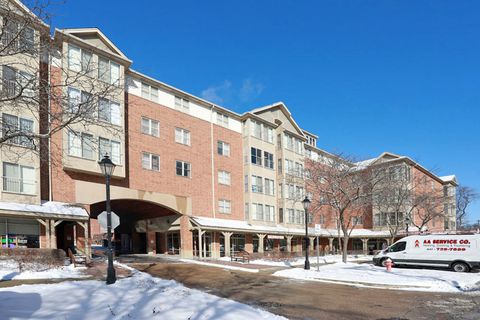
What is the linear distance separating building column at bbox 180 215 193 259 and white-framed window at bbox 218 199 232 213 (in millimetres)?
4947

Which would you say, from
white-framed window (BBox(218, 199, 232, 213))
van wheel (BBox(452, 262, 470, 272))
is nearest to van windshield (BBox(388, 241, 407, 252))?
van wheel (BBox(452, 262, 470, 272))

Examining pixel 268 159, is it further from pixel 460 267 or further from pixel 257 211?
pixel 460 267

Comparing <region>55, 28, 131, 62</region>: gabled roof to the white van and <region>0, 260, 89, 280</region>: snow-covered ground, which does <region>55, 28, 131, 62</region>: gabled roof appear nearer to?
<region>0, 260, 89, 280</region>: snow-covered ground

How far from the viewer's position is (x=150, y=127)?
34.0 metres

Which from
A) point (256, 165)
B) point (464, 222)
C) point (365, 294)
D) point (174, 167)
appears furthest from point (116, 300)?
point (464, 222)

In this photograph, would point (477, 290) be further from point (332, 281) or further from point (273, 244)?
point (273, 244)

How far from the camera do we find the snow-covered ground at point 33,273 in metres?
16.4

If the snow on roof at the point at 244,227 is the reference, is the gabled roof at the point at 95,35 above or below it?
above

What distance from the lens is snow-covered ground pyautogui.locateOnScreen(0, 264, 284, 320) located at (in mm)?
8078

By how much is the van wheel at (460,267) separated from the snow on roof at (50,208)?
22.2 m

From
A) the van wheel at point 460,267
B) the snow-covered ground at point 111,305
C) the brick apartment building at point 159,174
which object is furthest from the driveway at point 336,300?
the brick apartment building at point 159,174

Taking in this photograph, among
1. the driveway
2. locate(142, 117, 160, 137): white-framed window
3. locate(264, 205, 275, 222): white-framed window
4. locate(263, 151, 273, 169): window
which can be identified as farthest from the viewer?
locate(263, 151, 273, 169): window

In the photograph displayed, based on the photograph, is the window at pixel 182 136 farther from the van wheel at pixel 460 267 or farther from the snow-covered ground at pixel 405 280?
the van wheel at pixel 460 267

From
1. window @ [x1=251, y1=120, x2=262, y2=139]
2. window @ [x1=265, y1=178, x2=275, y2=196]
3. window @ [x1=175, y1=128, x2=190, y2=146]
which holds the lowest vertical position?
window @ [x1=265, y1=178, x2=275, y2=196]
